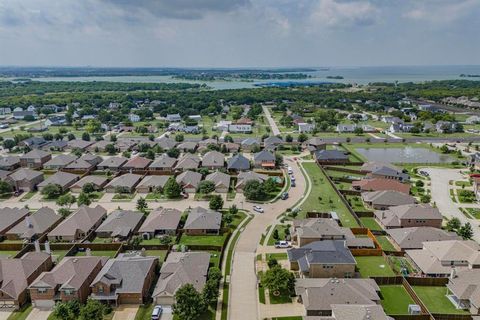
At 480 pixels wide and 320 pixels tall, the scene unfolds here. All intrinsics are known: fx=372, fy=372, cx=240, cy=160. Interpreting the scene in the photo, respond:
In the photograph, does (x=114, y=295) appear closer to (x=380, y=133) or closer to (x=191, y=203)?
(x=191, y=203)

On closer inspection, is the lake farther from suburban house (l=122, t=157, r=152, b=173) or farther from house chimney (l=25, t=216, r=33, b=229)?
house chimney (l=25, t=216, r=33, b=229)

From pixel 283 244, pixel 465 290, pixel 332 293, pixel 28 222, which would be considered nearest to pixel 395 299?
pixel 465 290

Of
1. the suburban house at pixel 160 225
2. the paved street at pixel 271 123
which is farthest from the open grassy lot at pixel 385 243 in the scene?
the paved street at pixel 271 123

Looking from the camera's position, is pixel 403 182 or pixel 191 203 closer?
pixel 191 203

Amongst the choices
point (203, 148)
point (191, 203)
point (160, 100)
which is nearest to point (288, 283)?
point (191, 203)

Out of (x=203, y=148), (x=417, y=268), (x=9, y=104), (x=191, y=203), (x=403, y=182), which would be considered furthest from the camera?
(x=9, y=104)

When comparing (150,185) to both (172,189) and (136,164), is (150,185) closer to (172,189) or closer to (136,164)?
(172,189)

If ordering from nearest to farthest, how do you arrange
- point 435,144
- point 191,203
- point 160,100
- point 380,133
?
point 191,203, point 435,144, point 380,133, point 160,100

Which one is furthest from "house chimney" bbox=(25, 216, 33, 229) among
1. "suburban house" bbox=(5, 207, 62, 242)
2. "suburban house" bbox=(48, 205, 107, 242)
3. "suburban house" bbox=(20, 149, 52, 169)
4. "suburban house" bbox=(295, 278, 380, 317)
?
"suburban house" bbox=(295, 278, 380, 317)
